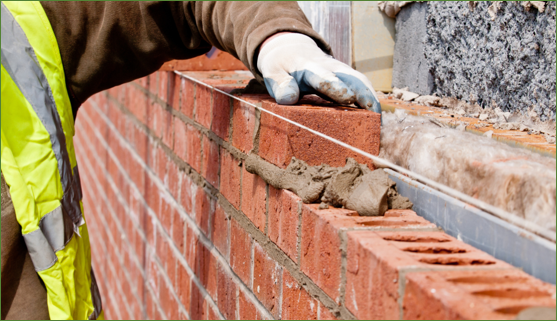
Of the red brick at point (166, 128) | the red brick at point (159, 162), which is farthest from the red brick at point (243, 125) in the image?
the red brick at point (159, 162)

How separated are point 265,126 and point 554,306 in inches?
28.2

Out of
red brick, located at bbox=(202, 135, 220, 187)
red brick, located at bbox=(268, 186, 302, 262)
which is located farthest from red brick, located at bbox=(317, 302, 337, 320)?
red brick, located at bbox=(202, 135, 220, 187)

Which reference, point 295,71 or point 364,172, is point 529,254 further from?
point 295,71

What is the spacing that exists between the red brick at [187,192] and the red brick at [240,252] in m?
0.43

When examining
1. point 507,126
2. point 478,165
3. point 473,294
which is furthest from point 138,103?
point 473,294

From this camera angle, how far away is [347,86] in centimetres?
106

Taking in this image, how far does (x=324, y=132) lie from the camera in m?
1.01

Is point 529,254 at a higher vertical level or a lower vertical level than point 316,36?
lower

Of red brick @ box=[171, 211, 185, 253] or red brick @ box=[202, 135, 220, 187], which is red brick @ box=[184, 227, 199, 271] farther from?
red brick @ box=[202, 135, 220, 187]

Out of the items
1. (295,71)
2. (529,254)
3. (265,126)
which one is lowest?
(529,254)

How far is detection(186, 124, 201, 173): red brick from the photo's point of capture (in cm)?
171

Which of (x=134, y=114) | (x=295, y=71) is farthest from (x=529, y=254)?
(x=134, y=114)

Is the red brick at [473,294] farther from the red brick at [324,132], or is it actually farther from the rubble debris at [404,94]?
the rubble debris at [404,94]

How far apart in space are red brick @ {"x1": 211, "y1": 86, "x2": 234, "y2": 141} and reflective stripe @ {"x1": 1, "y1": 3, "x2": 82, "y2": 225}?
0.46 meters
